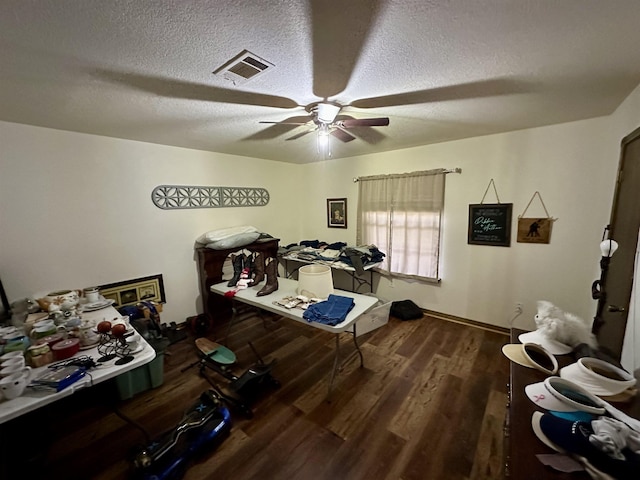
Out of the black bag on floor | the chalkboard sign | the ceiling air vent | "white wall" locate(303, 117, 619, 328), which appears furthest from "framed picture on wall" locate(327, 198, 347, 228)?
the ceiling air vent

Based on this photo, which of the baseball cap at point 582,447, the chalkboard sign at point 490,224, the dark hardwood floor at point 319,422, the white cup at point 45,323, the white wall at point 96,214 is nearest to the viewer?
the baseball cap at point 582,447

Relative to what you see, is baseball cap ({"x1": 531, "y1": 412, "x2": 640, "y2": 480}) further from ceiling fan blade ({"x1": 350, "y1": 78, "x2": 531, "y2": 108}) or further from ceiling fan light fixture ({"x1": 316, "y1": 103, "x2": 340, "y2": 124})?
ceiling fan light fixture ({"x1": 316, "y1": 103, "x2": 340, "y2": 124})

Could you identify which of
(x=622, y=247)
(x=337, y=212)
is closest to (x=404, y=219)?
(x=337, y=212)

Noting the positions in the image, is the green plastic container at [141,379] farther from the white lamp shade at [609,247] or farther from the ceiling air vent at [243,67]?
the white lamp shade at [609,247]

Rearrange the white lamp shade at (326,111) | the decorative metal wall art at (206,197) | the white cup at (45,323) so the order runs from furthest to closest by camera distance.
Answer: the decorative metal wall art at (206,197)
the white lamp shade at (326,111)
the white cup at (45,323)

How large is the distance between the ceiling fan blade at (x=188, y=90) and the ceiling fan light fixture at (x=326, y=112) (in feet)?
0.65

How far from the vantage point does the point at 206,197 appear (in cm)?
332

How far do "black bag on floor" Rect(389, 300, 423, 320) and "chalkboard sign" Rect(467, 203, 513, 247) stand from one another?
1.15m

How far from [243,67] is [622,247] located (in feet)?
9.26

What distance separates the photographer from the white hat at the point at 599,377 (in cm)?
97

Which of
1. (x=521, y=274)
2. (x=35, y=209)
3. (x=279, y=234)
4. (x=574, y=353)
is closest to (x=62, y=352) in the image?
(x=35, y=209)

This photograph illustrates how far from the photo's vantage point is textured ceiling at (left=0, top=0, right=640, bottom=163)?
97cm

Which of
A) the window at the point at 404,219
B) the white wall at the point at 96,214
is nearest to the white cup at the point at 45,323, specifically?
the white wall at the point at 96,214

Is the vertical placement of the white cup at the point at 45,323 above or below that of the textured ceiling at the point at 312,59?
below
